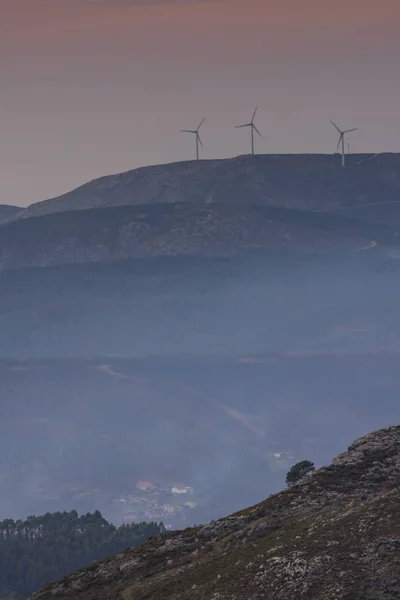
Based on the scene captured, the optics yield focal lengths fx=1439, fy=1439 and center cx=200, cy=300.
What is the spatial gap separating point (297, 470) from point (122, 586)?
40.9 meters

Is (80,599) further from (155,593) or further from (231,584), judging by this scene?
(231,584)

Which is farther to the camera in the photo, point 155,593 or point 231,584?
point 155,593

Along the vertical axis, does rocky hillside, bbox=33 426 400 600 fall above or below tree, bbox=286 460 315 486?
above

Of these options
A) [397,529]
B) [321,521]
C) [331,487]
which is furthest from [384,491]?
[397,529]

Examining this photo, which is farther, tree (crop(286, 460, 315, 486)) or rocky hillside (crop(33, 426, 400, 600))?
tree (crop(286, 460, 315, 486))

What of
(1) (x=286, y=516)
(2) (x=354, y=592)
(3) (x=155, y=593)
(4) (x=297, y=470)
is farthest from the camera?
(4) (x=297, y=470)

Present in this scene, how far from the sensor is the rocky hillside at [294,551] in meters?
40.3

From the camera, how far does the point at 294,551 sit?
43438mm

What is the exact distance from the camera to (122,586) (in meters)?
48.8

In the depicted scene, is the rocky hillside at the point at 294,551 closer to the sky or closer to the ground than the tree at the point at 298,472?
closer to the sky

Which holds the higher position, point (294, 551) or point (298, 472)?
point (294, 551)

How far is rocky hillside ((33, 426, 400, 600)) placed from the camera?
4028 cm

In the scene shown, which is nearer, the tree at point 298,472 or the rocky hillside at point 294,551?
the rocky hillside at point 294,551

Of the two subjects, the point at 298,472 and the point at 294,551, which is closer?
the point at 294,551
